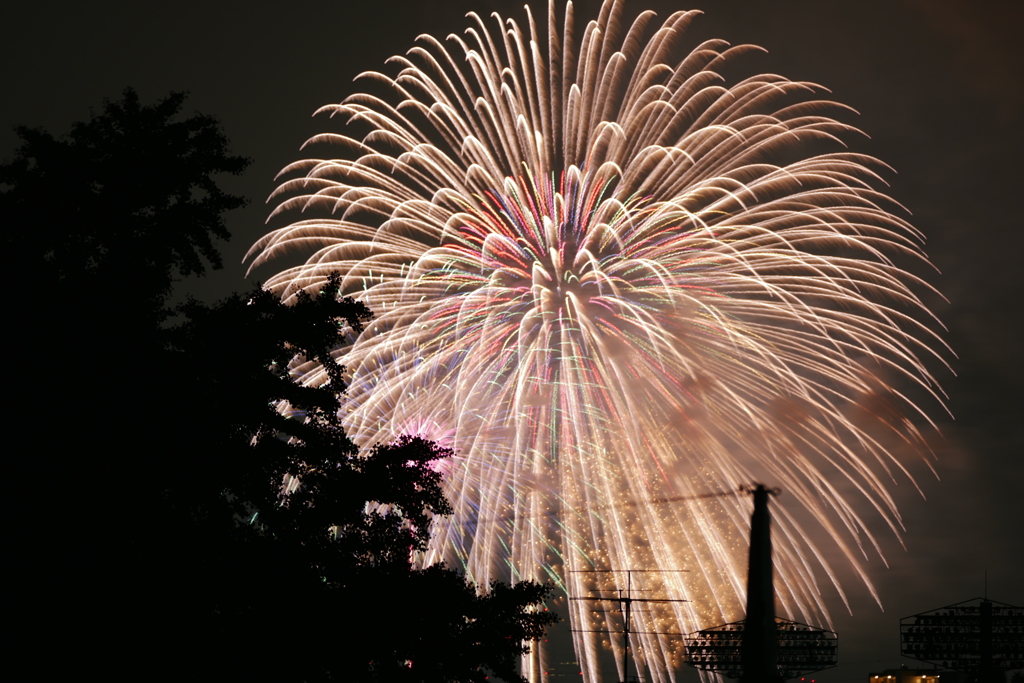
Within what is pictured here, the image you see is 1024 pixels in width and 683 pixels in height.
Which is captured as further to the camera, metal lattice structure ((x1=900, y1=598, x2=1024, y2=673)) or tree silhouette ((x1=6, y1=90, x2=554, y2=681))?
metal lattice structure ((x1=900, y1=598, x2=1024, y2=673))

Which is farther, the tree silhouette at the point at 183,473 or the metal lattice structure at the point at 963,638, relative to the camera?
the metal lattice structure at the point at 963,638

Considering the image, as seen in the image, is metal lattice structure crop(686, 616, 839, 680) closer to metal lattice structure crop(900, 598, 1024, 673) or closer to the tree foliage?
Result: metal lattice structure crop(900, 598, 1024, 673)

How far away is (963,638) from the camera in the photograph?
2047 inches

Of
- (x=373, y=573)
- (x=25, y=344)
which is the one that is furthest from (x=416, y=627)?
(x=25, y=344)

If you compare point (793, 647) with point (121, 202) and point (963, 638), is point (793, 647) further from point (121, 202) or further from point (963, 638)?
point (121, 202)

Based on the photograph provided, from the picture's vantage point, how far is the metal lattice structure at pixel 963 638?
51.5 m

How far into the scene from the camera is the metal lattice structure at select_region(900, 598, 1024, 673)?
5147cm

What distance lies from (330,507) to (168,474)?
2.90 m

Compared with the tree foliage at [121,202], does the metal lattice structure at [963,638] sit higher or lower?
lower

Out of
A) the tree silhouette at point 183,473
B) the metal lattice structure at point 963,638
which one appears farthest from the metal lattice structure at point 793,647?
the tree silhouette at point 183,473

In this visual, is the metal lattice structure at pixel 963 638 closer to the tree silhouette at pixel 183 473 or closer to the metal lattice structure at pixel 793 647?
the metal lattice structure at pixel 793 647

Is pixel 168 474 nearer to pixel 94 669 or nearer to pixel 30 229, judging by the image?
pixel 94 669

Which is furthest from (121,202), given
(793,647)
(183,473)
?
(793,647)

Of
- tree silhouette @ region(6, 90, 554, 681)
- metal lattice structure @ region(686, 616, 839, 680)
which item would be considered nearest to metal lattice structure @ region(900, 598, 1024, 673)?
metal lattice structure @ region(686, 616, 839, 680)
